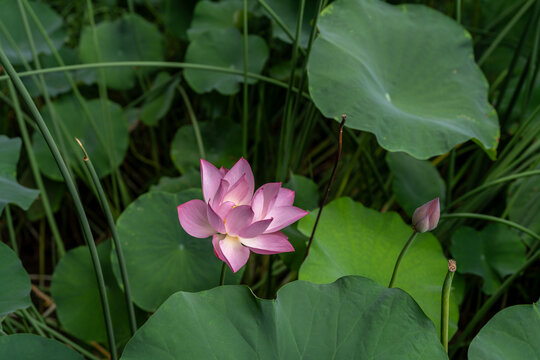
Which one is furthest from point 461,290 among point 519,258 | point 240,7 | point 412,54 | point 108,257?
point 240,7

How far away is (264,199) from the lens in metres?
0.62

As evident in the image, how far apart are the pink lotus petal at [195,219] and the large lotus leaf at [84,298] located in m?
0.46

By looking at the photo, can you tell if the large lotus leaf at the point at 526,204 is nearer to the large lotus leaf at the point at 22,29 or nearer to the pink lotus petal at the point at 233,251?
the pink lotus petal at the point at 233,251

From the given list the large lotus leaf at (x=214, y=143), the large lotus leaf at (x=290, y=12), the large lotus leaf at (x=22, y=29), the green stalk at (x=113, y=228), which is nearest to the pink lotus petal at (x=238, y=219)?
the green stalk at (x=113, y=228)

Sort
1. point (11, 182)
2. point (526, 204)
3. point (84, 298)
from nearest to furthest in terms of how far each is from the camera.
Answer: point (11, 182) < point (84, 298) < point (526, 204)

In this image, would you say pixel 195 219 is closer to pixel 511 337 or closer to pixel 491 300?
pixel 511 337

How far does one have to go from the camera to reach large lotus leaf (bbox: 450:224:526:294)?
103 cm

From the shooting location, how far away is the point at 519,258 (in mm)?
1039

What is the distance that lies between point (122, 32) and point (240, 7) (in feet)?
1.40

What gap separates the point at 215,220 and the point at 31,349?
29cm

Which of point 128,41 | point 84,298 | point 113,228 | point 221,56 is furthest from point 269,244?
point 128,41

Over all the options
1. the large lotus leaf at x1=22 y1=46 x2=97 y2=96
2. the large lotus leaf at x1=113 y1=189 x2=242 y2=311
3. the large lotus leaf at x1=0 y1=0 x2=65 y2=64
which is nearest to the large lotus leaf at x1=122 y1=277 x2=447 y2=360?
the large lotus leaf at x1=113 y1=189 x2=242 y2=311

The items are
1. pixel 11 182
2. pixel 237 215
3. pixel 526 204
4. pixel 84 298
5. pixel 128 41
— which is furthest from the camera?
pixel 128 41

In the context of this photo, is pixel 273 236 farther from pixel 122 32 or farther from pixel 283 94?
pixel 122 32
